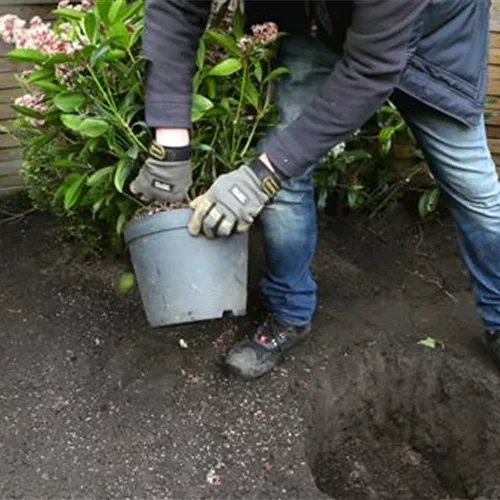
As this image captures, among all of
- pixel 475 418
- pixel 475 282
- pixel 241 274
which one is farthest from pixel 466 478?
pixel 241 274

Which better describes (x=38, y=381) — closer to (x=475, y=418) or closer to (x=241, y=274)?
(x=241, y=274)

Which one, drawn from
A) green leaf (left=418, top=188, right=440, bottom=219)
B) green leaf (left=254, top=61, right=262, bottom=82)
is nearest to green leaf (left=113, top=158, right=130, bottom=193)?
green leaf (left=254, top=61, right=262, bottom=82)

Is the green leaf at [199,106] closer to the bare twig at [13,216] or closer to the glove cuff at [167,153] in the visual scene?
the glove cuff at [167,153]

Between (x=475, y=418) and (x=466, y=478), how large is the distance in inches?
6.9

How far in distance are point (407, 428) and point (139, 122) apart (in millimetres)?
1252

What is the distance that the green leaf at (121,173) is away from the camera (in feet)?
8.26

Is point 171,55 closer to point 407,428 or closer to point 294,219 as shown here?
point 294,219

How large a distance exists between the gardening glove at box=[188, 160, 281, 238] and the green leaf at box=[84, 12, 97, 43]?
1.75ft

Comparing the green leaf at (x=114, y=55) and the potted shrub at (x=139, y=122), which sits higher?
the green leaf at (x=114, y=55)

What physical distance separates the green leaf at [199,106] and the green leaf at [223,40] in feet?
0.52

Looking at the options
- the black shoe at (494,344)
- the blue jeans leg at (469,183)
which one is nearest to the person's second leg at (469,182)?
the blue jeans leg at (469,183)

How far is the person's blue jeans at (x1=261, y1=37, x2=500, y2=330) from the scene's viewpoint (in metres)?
2.40

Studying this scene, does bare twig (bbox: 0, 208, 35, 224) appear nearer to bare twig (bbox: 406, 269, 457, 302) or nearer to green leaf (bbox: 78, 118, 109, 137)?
green leaf (bbox: 78, 118, 109, 137)

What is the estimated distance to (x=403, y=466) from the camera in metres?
2.90
